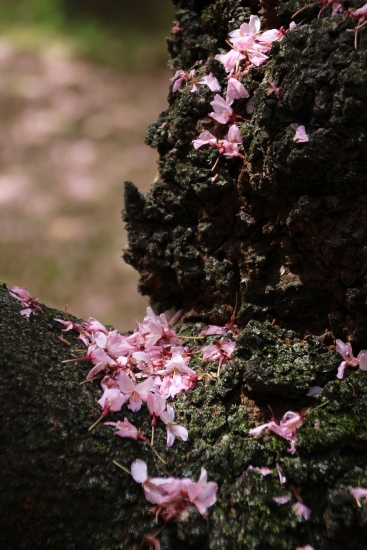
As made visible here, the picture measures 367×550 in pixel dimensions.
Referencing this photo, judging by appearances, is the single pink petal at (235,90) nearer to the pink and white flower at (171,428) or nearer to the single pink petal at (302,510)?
the pink and white flower at (171,428)

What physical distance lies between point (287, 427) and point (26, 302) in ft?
1.53

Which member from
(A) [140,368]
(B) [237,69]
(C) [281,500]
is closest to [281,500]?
(C) [281,500]

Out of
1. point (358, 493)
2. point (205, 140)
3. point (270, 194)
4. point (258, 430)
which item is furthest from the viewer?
point (205, 140)

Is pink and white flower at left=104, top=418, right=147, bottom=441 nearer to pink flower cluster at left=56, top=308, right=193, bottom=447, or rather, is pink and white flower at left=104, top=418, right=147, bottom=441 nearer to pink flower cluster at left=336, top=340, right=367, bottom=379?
pink flower cluster at left=56, top=308, right=193, bottom=447

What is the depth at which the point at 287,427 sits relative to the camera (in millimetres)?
829

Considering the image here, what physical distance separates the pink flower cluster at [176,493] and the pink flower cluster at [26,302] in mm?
322

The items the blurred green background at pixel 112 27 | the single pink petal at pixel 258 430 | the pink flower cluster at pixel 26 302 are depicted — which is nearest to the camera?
the single pink petal at pixel 258 430

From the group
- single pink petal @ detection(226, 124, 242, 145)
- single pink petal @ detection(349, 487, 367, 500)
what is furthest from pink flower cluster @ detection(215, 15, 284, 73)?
single pink petal @ detection(349, 487, 367, 500)

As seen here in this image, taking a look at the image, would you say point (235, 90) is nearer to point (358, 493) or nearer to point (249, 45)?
point (249, 45)

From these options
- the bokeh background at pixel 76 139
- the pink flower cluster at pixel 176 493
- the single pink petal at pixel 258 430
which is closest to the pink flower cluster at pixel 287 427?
the single pink petal at pixel 258 430

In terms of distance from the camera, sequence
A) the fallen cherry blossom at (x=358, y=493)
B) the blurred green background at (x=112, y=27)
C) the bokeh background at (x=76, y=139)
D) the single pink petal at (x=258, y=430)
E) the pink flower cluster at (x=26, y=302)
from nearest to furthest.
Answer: the fallen cherry blossom at (x=358, y=493), the single pink petal at (x=258, y=430), the pink flower cluster at (x=26, y=302), the bokeh background at (x=76, y=139), the blurred green background at (x=112, y=27)

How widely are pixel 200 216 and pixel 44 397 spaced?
45cm

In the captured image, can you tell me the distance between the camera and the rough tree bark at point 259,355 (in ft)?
2.56

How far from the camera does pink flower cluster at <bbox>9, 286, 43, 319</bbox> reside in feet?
3.23
